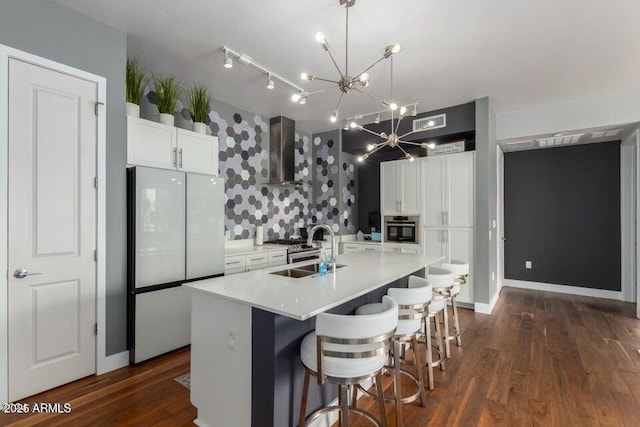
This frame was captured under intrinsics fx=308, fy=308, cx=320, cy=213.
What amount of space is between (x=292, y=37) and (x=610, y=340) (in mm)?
4433

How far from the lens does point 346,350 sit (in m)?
1.52

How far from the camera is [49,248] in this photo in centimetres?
229

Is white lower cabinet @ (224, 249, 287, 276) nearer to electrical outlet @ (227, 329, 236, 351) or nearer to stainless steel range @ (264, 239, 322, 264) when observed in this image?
stainless steel range @ (264, 239, 322, 264)

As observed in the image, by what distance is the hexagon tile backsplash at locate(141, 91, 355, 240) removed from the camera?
4129 millimetres

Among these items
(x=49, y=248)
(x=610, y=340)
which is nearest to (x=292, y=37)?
(x=49, y=248)

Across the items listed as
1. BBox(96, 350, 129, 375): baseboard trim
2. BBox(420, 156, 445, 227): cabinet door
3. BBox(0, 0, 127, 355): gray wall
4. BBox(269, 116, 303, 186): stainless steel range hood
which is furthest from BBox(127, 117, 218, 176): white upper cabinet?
BBox(420, 156, 445, 227): cabinet door

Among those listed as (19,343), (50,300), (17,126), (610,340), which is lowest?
(610,340)

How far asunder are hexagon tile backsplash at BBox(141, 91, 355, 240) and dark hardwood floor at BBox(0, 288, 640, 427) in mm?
2052

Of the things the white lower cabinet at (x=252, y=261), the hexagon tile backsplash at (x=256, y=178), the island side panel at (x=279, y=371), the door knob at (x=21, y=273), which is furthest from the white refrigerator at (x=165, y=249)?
the island side panel at (x=279, y=371)

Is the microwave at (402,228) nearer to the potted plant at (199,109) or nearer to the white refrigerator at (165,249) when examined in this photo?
the white refrigerator at (165,249)

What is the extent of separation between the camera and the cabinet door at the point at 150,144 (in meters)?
2.72

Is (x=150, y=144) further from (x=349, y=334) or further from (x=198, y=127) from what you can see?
(x=349, y=334)

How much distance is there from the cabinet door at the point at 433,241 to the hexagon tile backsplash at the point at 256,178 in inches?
58.2

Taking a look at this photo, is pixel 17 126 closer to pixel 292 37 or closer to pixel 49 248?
pixel 49 248
